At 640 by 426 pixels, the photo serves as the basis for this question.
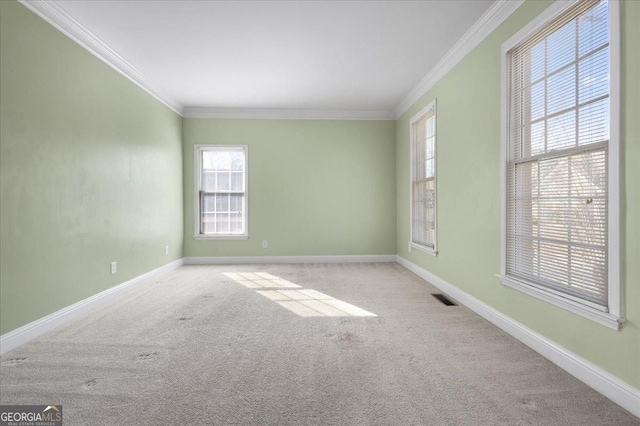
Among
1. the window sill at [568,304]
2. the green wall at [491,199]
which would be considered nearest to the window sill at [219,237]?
the green wall at [491,199]

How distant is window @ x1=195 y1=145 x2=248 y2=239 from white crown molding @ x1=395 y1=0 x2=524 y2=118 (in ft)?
11.5

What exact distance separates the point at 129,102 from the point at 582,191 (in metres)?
4.96

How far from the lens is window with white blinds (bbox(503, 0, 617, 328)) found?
6.61 ft

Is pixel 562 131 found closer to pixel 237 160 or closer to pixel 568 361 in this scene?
pixel 568 361

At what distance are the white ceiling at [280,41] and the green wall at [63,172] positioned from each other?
492mm

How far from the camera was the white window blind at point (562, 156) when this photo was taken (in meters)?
2.02

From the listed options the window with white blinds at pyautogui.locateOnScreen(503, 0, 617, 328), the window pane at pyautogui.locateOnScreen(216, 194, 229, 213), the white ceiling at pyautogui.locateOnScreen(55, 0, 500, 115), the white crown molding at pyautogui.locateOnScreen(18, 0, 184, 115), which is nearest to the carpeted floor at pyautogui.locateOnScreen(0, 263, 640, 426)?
the window with white blinds at pyautogui.locateOnScreen(503, 0, 617, 328)

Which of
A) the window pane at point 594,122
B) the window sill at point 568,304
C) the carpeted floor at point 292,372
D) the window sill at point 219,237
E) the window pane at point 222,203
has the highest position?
the window pane at point 594,122

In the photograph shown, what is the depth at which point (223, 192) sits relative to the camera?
21.2 ft

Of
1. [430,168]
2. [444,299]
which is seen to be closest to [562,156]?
[444,299]

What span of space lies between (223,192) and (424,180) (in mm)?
3753

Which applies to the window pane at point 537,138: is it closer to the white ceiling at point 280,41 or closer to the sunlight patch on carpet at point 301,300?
the white ceiling at point 280,41

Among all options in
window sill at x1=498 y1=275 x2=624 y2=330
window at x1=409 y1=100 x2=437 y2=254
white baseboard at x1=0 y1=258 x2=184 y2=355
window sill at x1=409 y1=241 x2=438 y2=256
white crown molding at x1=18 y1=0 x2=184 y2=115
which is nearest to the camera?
window sill at x1=498 y1=275 x2=624 y2=330

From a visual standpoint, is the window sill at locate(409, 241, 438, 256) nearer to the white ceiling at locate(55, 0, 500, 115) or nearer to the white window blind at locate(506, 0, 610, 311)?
the white window blind at locate(506, 0, 610, 311)
